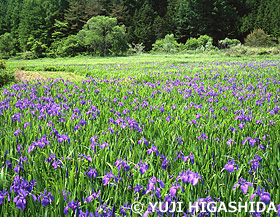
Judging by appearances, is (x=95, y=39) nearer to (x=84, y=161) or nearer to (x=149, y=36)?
(x=149, y=36)

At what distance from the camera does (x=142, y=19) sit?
55.8 m

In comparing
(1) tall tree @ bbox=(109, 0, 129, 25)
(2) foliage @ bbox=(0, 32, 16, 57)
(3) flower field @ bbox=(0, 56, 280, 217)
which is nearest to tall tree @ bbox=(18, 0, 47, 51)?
(2) foliage @ bbox=(0, 32, 16, 57)

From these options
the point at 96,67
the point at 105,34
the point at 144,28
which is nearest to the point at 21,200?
the point at 96,67

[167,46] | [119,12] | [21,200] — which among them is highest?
[119,12]

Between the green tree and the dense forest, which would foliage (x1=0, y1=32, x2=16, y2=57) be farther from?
the green tree

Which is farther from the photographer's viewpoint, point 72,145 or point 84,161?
point 72,145

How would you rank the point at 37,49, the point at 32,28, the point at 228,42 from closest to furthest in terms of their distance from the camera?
the point at 37,49
the point at 228,42
the point at 32,28

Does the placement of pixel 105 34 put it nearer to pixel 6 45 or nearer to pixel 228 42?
pixel 6 45

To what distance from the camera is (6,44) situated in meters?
46.5

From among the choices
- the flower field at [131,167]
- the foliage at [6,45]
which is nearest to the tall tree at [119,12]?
the foliage at [6,45]

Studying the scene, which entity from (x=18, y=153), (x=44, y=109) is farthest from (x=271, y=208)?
(x=44, y=109)

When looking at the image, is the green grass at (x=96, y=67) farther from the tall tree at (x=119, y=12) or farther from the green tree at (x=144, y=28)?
the tall tree at (x=119, y=12)

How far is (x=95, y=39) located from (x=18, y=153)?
37.9 meters

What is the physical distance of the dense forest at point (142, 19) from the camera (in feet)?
162
